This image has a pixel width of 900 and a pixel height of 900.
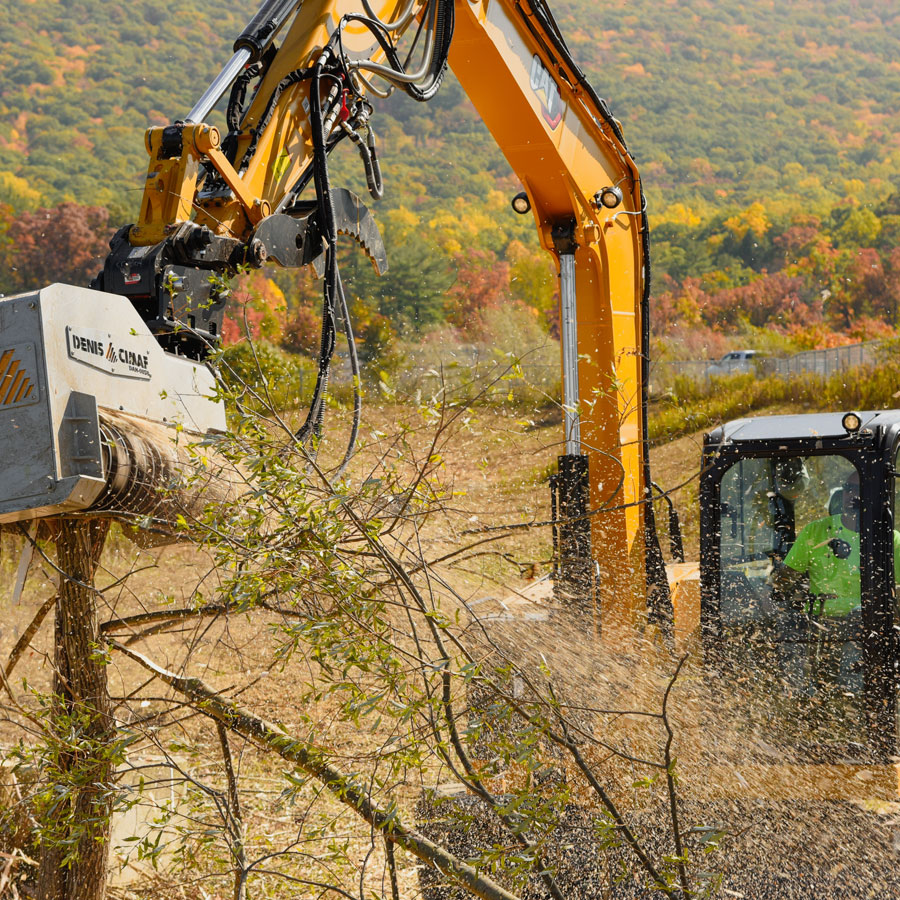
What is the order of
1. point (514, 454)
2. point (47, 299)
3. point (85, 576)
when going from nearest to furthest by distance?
point (47, 299) → point (85, 576) → point (514, 454)

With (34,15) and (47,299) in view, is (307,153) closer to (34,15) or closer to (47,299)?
(47,299)

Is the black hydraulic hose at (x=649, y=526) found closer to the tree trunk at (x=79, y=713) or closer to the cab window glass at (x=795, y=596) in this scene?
the cab window glass at (x=795, y=596)

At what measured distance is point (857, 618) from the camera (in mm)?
4098

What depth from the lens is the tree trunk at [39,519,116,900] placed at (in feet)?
10.2

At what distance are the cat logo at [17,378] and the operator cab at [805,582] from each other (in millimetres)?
2730

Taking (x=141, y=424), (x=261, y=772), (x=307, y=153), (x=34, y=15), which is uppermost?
(x=34, y=15)

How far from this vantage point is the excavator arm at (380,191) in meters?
3.02

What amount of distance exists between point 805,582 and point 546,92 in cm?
252

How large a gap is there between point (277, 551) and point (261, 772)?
11.9 ft

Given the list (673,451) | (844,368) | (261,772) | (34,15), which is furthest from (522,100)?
(34,15)

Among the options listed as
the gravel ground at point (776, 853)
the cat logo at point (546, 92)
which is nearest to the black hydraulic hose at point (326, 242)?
the cat logo at point (546, 92)

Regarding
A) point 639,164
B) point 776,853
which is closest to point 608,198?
point 776,853

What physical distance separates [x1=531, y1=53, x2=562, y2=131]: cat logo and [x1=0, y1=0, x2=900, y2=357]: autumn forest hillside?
12262 mm

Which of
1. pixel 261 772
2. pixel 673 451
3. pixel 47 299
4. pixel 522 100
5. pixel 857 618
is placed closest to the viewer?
pixel 47 299
